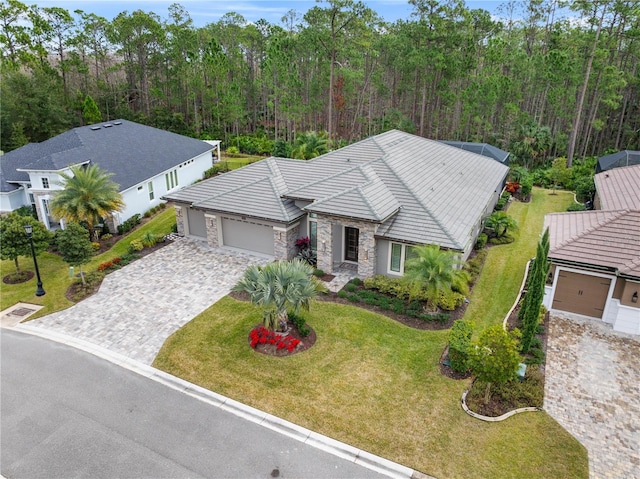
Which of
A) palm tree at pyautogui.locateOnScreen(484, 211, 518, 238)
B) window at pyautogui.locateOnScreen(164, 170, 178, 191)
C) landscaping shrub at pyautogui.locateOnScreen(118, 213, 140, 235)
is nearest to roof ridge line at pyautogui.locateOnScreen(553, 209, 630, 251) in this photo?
palm tree at pyautogui.locateOnScreen(484, 211, 518, 238)

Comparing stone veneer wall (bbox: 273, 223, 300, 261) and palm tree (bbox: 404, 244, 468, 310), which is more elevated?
palm tree (bbox: 404, 244, 468, 310)

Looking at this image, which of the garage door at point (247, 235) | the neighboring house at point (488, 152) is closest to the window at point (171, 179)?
the garage door at point (247, 235)

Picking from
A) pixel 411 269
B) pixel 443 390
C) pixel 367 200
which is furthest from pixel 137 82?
pixel 443 390

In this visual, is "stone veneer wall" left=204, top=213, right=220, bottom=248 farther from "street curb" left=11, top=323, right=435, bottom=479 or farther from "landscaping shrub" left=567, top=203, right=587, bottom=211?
"landscaping shrub" left=567, top=203, right=587, bottom=211

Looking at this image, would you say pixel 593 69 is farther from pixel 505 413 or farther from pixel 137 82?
pixel 137 82

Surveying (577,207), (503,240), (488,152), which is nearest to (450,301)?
(503,240)

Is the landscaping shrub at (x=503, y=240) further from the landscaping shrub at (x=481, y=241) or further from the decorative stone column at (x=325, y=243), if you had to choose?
the decorative stone column at (x=325, y=243)
